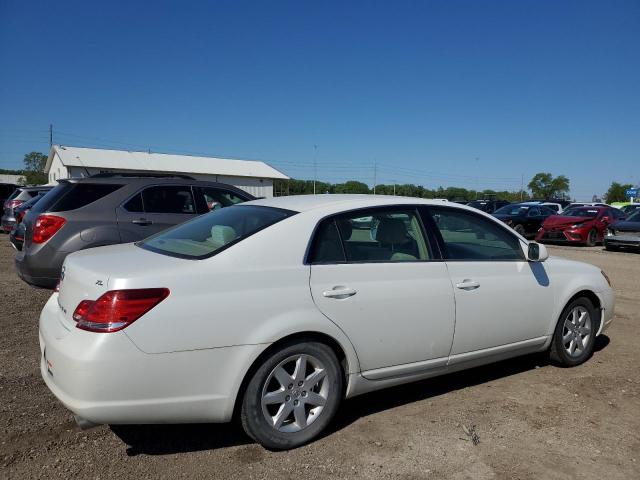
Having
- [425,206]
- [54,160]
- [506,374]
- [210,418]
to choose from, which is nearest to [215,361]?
[210,418]

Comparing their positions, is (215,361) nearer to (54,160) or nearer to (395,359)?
(395,359)

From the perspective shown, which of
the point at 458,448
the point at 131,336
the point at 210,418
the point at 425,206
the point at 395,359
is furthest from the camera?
the point at 425,206

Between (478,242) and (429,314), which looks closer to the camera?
(429,314)

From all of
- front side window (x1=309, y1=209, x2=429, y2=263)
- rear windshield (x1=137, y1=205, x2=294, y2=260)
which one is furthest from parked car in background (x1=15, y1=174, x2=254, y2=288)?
front side window (x1=309, y1=209, x2=429, y2=263)

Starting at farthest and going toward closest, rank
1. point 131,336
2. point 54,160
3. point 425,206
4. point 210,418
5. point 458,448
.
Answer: point 54,160 < point 425,206 < point 458,448 < point 210,418 < point 131,336

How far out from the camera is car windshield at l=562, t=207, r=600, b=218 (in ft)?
62.2

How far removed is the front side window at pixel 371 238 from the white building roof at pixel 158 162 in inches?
1871

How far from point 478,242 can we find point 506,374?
129 centimetres

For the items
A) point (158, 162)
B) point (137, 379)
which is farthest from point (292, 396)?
point (158, 162)

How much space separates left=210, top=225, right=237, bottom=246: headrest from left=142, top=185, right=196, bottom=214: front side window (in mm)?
3269

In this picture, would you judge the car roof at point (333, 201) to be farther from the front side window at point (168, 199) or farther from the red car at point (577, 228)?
the red car at point (577, 228)

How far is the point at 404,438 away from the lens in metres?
3.56

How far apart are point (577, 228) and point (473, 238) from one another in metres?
15.5

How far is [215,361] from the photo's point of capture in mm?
Result: 3031
